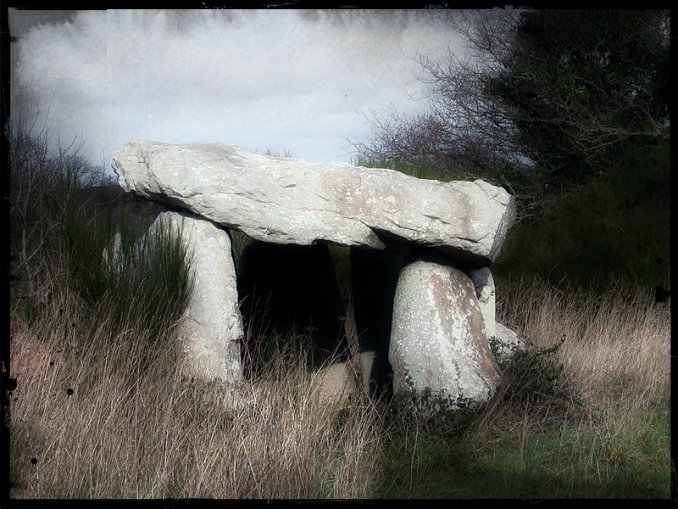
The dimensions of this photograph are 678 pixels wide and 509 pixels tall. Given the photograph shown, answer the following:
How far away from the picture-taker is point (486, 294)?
7.28 metres

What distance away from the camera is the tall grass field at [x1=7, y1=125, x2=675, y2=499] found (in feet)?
15.5

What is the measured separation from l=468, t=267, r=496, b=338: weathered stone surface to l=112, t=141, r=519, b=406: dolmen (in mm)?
353

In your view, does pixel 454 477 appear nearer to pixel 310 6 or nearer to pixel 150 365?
pixel 150 365

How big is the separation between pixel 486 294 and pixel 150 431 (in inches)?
130

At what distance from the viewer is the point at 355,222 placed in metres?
6.27

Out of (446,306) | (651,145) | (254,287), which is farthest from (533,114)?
(446,306)

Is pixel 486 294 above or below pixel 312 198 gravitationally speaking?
below

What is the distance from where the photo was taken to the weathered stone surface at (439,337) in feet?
21.3

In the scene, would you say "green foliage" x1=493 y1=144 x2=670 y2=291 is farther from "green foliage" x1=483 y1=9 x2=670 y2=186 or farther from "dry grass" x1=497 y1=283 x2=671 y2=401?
"green foliage" x1=483 y1=9 x2=670 y2=186

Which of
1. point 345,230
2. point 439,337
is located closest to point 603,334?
point 439,337

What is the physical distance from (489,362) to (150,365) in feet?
8.64

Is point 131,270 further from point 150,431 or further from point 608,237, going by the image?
point 608,237

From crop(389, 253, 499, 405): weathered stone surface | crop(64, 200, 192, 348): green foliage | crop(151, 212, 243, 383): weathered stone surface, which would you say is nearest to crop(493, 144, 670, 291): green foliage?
crop(389, 253, 499, 405): weathered stone surface

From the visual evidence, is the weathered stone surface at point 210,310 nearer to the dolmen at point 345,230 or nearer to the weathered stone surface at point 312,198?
the dolmen at point 345,230
